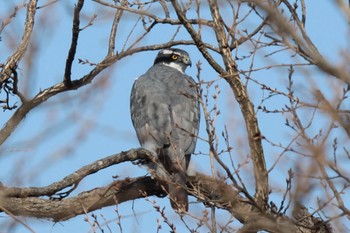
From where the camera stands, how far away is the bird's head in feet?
31.3

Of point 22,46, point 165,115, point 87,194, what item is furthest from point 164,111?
point 22,46

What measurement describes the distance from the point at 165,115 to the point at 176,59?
1.80 m

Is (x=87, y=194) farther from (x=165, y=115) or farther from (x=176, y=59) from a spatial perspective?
(x=176, y=59)

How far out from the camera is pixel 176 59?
31.4 ft

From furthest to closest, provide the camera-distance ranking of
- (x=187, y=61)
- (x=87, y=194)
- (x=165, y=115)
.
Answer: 1. (x=187, y=61)
2. (x=165, y=115)
3. (x=87, y=194)

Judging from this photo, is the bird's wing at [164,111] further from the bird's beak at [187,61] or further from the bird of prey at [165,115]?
the bird's beak at [187,61]

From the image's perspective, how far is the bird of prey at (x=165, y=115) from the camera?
7.39 m

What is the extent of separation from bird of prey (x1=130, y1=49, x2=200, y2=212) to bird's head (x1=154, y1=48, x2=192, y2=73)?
335 mm

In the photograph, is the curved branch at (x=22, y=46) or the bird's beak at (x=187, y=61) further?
the bird's beak at (x=187, y=61)

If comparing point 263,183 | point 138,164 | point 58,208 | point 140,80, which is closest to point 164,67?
Answer: point 140,80

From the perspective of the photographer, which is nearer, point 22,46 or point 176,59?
point 22,46

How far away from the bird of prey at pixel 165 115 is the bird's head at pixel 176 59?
335 mm

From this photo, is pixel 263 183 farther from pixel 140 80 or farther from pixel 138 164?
pixel 140 80

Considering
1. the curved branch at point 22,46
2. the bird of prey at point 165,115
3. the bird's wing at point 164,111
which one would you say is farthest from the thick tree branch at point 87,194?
the curved branch at point 22,46
